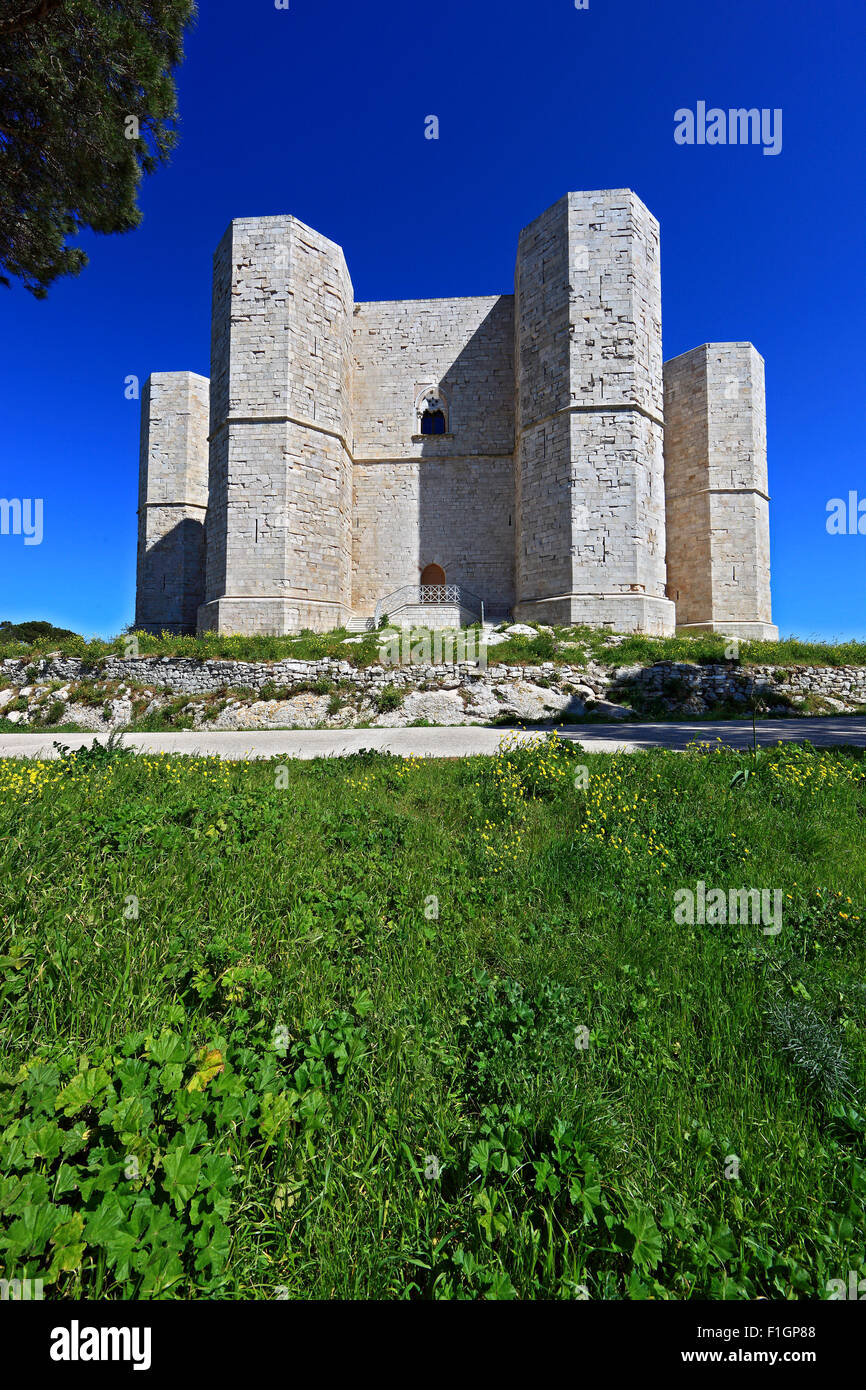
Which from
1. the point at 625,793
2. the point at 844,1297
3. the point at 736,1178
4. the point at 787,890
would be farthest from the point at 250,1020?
the point at 625,793

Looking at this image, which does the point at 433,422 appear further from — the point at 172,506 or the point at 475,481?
the point at 172,506

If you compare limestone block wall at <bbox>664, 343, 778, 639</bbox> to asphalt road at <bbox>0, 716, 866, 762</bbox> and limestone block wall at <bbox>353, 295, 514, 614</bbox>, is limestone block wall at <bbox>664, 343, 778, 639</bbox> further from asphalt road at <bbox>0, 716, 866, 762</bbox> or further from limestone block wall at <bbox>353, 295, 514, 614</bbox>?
asphalt road at <bbox>0, 716, 866, 762</bbox>

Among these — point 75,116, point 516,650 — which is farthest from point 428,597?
point 75,116

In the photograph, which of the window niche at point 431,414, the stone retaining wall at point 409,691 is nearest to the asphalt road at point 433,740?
the stone retaining wall at point 409,691

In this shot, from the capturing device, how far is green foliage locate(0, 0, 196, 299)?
22.7 ft

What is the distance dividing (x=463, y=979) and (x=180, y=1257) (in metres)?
1.37

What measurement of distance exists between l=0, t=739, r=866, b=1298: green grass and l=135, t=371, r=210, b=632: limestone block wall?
2287cm

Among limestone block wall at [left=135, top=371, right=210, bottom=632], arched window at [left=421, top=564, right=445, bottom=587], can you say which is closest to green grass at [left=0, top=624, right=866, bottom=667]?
arched window at [left=421, top=564, right=445, bottom=587]

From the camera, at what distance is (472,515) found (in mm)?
21812

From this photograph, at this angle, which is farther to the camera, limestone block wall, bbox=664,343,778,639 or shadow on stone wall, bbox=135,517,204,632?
shadow on stone wall, bbox=135,517,204,632

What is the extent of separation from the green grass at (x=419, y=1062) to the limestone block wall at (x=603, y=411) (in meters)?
14.3

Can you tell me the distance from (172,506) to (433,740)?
72.6ft

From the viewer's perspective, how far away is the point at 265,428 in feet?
56.7

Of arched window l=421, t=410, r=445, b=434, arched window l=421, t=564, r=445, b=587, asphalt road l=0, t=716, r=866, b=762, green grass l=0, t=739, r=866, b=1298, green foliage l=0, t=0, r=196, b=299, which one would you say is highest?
arched window l=421, t=410, r=445, b=434
